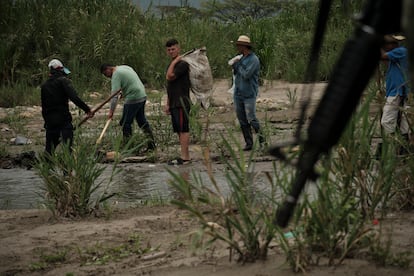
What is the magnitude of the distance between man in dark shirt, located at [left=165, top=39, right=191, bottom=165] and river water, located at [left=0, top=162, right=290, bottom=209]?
0.36 meters

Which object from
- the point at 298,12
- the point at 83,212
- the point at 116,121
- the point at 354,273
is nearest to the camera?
the point at 354,273

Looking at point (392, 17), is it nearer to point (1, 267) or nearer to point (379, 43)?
point (379, 43)

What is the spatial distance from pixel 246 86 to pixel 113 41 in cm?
883

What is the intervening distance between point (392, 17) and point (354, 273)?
2666 millimetres

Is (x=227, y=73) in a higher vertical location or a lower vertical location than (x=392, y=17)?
lower

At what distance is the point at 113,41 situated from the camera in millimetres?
19766

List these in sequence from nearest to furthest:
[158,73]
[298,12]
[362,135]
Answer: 1. [362,135]
2. [158,73]
3. [298,12]

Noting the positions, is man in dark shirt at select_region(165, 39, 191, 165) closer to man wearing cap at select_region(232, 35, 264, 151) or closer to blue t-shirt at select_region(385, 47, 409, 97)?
man wearing cap at select_region(232, 35, 264, 151)

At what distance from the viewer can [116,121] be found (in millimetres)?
14266

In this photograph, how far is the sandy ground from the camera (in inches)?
176

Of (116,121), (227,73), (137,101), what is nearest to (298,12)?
(227,73)

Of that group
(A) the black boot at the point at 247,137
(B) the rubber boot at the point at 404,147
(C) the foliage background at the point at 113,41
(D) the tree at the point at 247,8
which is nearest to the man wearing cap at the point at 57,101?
(A) the black boot at the point at 247,137

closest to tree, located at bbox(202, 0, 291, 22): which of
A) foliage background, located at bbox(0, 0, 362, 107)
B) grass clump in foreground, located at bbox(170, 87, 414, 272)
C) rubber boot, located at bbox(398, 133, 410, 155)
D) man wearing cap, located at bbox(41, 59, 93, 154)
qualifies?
foliage background, located at bbox(0, 0, 362, 107)

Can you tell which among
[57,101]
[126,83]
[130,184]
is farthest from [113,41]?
[130,184]
